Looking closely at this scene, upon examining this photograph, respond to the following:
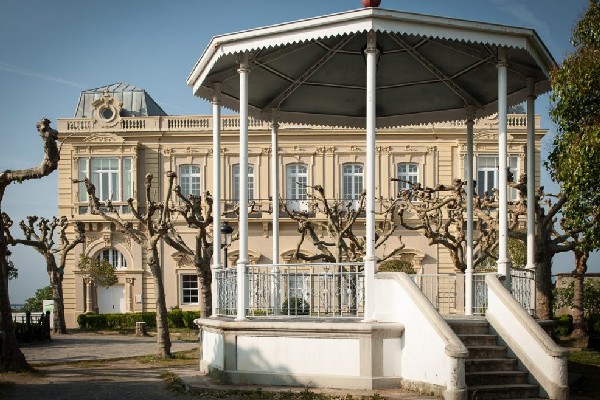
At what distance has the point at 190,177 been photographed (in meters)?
46.2

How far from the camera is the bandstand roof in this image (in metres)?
12.7

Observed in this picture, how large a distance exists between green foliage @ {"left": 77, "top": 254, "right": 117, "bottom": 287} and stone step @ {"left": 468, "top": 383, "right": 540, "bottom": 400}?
113ft

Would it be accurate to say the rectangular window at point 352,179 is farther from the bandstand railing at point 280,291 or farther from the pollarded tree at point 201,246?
the bandstand railing at point 280,291

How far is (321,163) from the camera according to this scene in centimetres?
4566

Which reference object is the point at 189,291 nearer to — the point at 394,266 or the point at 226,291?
the point at 394,266

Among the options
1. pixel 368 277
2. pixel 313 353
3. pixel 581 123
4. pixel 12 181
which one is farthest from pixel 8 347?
pixel 581 123

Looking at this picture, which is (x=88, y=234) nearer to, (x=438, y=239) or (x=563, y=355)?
(x=438, y=239)

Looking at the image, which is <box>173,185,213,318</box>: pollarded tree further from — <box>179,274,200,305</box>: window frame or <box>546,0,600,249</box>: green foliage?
<box>179,274,200,305</box>: window frame

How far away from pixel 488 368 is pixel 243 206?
4.44m

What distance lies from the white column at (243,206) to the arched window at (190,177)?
32.8 meters

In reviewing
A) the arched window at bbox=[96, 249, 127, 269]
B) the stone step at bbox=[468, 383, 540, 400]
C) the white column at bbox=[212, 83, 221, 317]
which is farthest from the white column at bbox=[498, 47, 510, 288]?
the arched window at bbox=[96, 249, 127, 269]

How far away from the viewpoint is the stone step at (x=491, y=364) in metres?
11.9

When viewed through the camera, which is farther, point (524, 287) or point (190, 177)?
point (190, 177)

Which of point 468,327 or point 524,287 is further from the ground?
point 524,287
